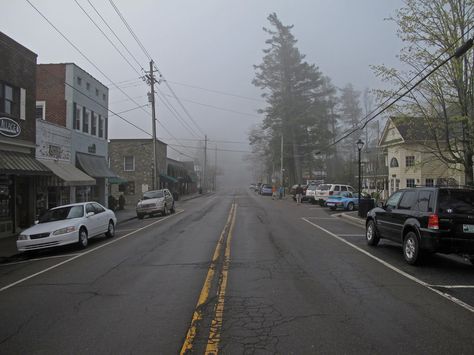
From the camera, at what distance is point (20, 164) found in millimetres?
17406

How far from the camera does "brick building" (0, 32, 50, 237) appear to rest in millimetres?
17109

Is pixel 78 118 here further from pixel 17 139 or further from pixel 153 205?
pixel 17 139

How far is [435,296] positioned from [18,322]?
625cm

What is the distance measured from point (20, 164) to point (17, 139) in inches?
49.9

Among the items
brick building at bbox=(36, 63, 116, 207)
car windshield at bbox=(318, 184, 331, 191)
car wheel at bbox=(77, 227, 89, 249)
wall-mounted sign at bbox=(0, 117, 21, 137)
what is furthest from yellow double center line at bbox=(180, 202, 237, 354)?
car windshield at bbox=(318, 184, 331, 191)

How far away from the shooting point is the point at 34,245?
1222 cm

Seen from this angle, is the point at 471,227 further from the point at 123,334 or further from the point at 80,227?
the point at 80,227

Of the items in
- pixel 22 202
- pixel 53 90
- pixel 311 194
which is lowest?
pixel 22 202

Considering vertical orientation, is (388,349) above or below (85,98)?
below

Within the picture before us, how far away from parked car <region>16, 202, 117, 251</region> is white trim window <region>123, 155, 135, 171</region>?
31.8 m

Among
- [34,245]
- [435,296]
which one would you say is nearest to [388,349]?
[435,296]

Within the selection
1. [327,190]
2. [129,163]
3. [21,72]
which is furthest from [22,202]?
[129,163]

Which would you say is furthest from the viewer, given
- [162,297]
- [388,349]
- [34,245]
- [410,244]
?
[34,245]

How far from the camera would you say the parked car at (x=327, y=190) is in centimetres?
3250
